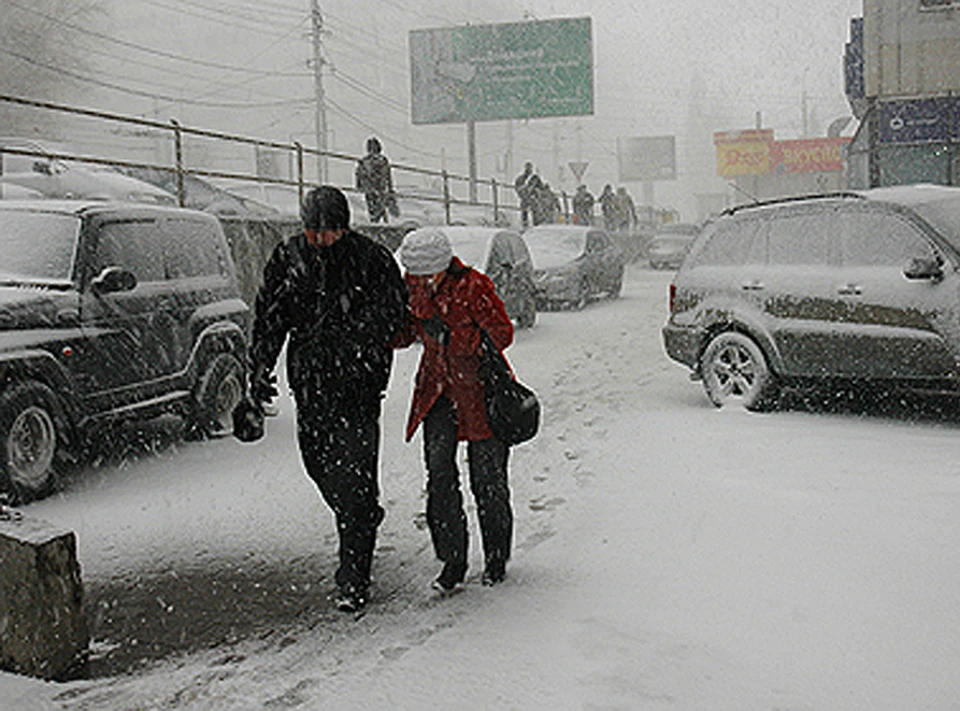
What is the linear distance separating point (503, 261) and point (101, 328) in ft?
28.3

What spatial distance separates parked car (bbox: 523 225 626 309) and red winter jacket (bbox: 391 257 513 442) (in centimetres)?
1369

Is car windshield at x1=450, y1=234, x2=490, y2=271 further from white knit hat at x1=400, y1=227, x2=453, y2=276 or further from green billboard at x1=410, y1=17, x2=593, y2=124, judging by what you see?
green billboard at x1=410, y1=17, x2=593, y2=124

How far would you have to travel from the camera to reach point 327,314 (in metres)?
4.39

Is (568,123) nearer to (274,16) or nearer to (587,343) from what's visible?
(274,16)

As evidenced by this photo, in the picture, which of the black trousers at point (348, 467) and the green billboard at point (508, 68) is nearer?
the black trousers at point (348, 467)

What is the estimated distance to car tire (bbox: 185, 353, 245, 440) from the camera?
8.09 metres

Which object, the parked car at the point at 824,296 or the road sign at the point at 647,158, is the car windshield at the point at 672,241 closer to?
the parked car at the point at 824,296

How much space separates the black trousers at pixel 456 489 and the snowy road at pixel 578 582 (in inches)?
8.7

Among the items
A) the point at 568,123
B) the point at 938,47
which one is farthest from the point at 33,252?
the point at 568,123

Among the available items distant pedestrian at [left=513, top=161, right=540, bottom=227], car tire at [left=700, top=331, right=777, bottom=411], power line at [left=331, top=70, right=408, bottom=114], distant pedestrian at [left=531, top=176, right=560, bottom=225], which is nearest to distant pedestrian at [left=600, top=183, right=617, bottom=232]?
distant pedestrian at [left=531, top=176, right=560, bottom=225]

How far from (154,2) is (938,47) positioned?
6000 centimetres

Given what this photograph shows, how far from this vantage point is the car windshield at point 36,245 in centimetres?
678

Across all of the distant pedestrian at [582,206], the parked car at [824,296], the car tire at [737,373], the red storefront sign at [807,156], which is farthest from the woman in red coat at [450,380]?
the red storefront sign at [807,156]

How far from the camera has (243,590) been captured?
16.1ft
